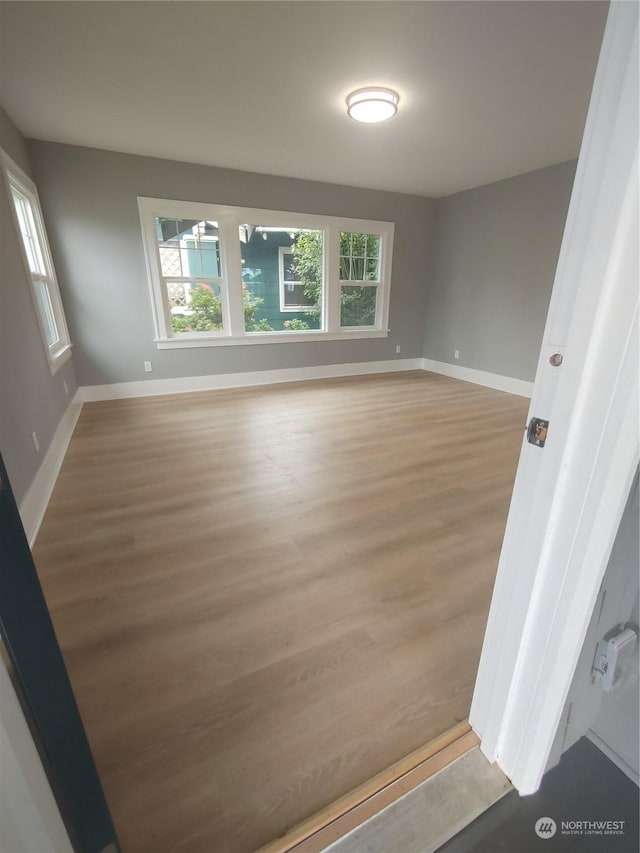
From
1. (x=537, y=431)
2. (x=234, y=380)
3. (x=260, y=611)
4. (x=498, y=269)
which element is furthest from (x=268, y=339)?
(x=537, y=431)

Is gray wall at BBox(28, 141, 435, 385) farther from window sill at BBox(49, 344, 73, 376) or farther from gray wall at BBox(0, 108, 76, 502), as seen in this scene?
gray wall at BBox(0, 108, 76, 502)

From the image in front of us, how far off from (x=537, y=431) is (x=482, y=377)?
15.6ft

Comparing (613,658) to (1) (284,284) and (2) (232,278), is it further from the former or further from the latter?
(1) (284,284)

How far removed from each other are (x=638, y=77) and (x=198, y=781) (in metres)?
1.66

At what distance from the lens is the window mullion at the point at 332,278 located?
16.1ft

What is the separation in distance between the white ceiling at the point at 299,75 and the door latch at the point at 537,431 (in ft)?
7.16

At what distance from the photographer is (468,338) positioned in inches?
207

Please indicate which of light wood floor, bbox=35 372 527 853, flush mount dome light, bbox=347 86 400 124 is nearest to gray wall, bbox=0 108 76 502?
light wood floor, bbox=35 372 527 853

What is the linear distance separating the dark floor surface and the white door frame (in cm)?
6

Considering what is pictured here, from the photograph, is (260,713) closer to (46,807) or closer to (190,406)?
(46,807)

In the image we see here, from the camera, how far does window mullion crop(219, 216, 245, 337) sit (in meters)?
4.33

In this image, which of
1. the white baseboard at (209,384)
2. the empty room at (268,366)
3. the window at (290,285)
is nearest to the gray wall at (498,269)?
the empty room at (268,366)

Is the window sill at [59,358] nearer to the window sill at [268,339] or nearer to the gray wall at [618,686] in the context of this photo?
the window sill at [268,339]

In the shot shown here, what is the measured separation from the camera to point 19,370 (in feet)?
7.69
